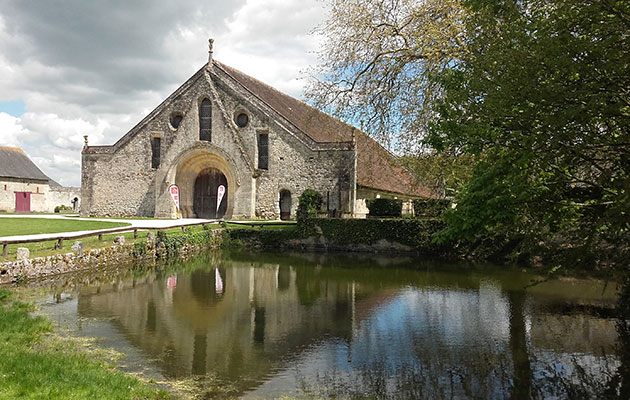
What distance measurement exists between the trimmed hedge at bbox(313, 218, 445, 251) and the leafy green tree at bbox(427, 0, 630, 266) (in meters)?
12.3

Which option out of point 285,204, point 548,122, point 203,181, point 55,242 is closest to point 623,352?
point 548,122

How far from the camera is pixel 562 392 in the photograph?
4957 mm

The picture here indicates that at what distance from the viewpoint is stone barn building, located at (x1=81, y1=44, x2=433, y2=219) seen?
953 inches

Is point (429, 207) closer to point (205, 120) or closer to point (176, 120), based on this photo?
point (205, 120)

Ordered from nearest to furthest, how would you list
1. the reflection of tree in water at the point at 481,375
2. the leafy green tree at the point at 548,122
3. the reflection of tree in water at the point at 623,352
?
the leafy green tree at the point at 548,122 → the reflection of tree in water at the point at 481,375 → the reflection of tree in water at the point at 623,352

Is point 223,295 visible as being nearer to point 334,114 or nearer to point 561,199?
point 334,114

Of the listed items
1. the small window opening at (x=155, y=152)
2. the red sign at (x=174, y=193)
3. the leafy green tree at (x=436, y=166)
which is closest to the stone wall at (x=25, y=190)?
the small window opening at (x=155, y=152)

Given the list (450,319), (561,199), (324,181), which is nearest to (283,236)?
(324,181)

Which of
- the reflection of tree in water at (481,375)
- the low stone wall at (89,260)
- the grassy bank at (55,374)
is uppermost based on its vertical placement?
the low stone wall at (89,260)

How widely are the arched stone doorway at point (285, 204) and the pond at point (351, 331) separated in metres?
12.5

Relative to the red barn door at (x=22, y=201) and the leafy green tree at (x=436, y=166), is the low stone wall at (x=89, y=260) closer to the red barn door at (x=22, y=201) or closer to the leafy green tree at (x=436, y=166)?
the leafy green tree at (x=436, y=166)

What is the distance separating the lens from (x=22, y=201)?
123 feet

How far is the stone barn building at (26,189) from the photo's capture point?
36.2 meters

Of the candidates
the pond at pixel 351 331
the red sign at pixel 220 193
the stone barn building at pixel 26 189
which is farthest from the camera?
the stone barn building at pixel 26 189
